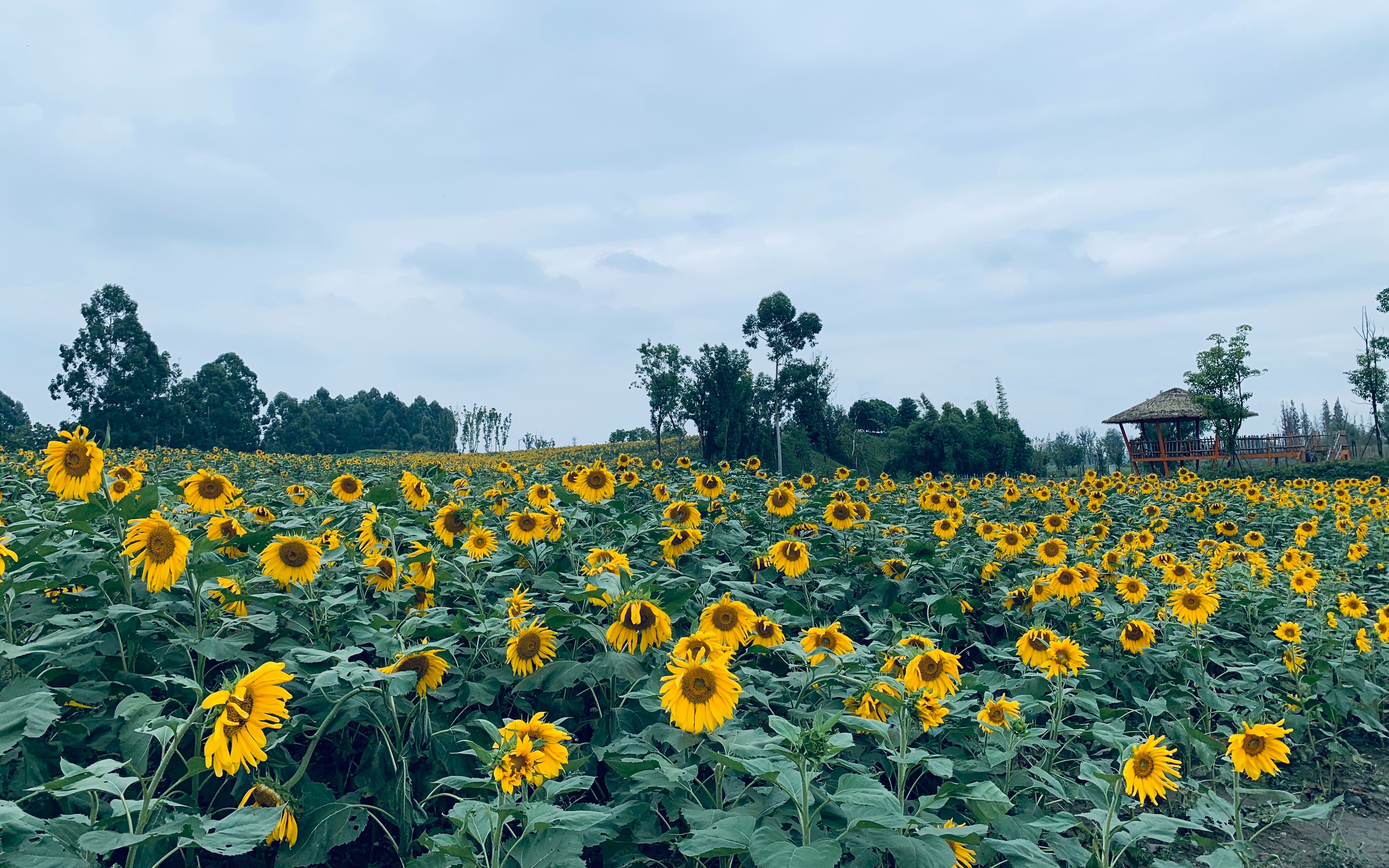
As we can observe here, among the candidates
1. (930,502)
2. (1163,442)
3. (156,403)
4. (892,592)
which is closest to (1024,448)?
(1163,442)


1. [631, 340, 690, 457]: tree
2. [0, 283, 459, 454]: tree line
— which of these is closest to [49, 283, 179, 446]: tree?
[0, 283, 459, 454]: tree line

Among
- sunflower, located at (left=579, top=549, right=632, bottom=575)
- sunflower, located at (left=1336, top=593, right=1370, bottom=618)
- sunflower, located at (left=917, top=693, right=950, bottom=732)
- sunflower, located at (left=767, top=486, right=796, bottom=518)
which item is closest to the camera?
sunflower, located at (left=917, top=693, right=950, bottom=732)

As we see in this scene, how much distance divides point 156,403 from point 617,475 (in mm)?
50708

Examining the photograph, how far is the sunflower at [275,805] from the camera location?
192 cm

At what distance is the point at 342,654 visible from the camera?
206cm

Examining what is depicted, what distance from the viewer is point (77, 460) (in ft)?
8.76

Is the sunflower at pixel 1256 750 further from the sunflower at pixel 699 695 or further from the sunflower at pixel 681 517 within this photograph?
the sunflower at pixel 681 517

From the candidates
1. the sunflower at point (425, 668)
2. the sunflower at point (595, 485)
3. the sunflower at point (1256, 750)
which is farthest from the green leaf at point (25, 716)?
the sunflower at point (1256, 750)

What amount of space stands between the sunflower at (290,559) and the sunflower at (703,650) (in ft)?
4.85

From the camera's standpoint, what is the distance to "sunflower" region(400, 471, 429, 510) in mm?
4117

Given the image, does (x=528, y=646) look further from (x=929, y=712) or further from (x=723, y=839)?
(x=929, y=712)

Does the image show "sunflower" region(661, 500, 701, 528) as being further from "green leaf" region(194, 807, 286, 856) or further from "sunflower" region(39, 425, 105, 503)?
"green leaf" region(194, 807, 286, 856)

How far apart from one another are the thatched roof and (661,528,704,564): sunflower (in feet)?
101

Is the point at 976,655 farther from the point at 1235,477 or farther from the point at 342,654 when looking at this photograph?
the point at 1235,477
